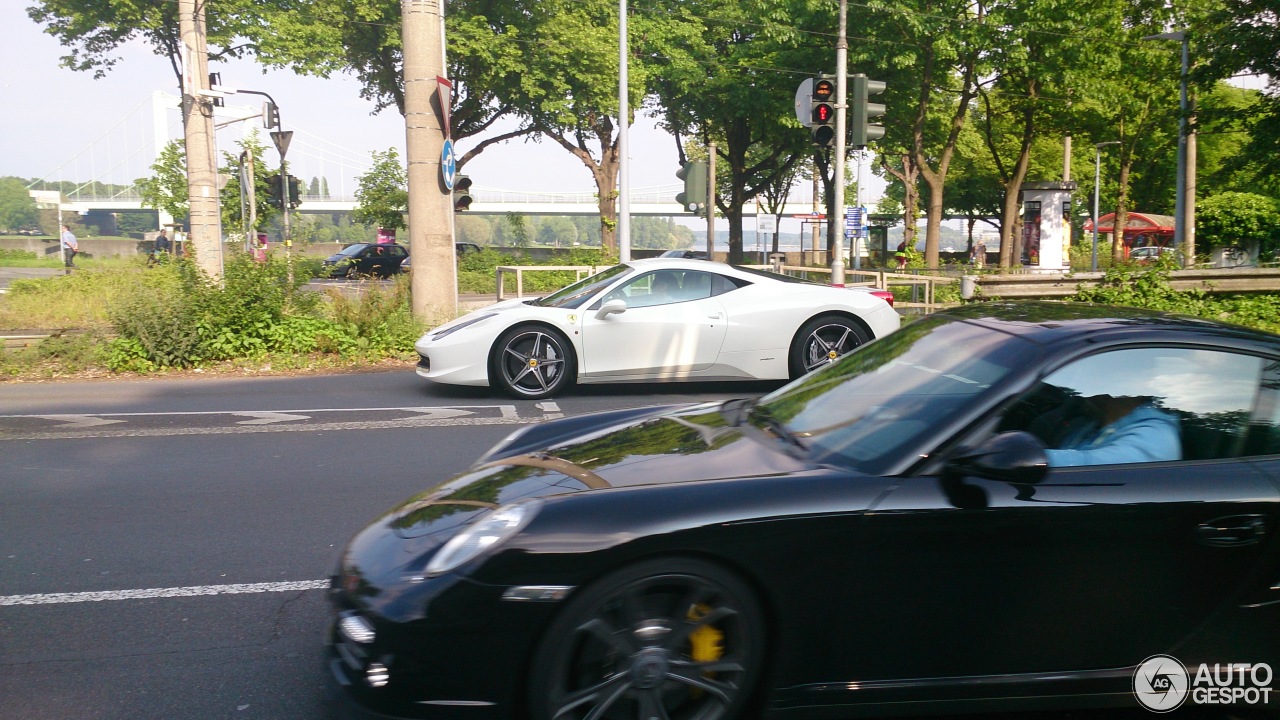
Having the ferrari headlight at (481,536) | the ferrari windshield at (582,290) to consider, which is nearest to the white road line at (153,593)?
the ferrari headlight at (481,536)

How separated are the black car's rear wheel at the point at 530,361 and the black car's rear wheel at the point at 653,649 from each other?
6434 mm

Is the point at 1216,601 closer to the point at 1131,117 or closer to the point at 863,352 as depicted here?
the point at 863,352

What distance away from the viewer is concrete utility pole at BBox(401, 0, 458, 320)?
1276cm

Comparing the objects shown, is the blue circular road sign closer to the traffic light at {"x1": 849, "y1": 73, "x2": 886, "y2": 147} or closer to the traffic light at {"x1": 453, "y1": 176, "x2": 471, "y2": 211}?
the traffic light at {"x1": 453, "y1": 176, "x2": 471, "y2": 211}

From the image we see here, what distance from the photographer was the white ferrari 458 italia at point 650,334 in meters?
8.98

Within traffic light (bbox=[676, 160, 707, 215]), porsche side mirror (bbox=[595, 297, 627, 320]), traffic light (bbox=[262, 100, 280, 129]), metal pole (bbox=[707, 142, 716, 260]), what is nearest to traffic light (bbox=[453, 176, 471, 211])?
traffic light (bbox=[676, 160, 707, 215])

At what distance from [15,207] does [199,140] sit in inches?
4439

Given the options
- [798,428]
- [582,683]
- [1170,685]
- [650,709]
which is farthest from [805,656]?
[1170,685]

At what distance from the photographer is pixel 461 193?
47.9 ft

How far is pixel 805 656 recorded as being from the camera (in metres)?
2.71

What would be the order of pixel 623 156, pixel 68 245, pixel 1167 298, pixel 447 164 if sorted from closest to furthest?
pixel 1167 298, pixel 447 164, pixel 623 156, pixel 68 245

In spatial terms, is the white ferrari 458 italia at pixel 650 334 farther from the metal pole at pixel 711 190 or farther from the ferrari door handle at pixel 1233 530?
the ferrari door handle at pixel 1233 530

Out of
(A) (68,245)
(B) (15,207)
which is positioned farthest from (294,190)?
(B) (15,207)

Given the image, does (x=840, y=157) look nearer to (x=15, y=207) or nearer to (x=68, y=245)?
(x=68, y=245)
